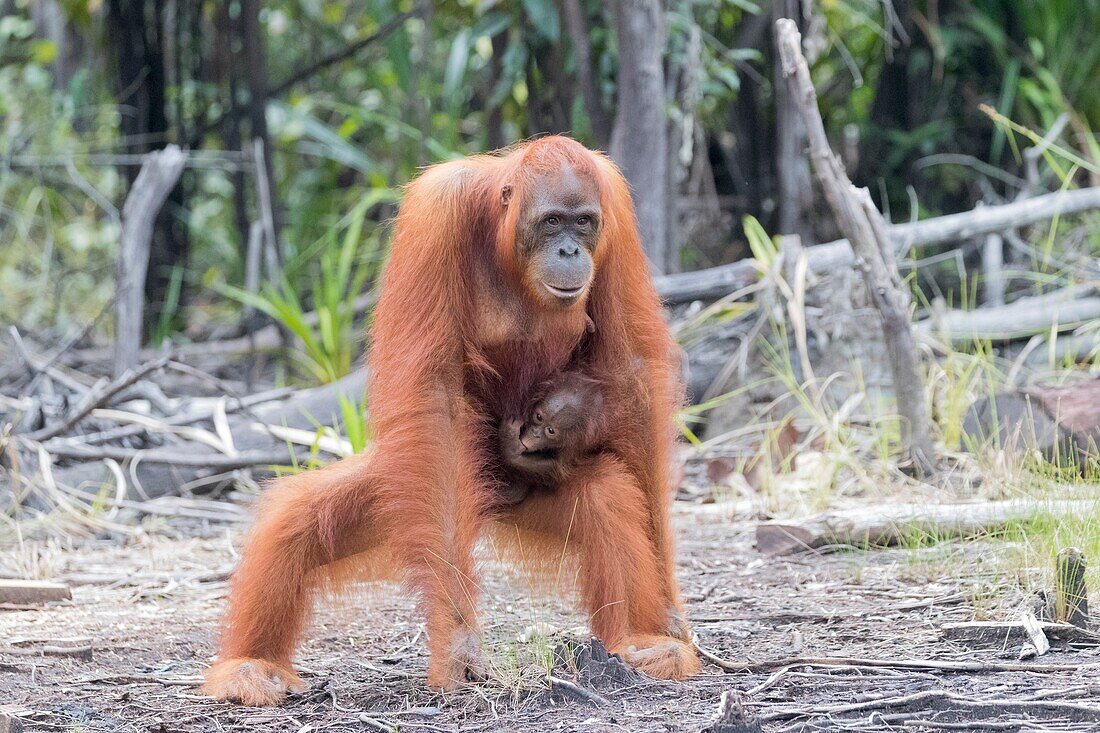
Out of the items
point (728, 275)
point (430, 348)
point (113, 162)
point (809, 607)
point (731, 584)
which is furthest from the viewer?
point (113, 162)

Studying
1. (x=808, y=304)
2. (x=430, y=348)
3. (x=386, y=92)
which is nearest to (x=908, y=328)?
(x=808, y=304)

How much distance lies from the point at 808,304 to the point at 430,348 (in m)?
3.23

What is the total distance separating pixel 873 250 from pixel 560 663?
2323mm

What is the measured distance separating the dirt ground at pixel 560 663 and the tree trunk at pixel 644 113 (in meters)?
1.88

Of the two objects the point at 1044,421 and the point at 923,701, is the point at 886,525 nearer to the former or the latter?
the point at 1044,421

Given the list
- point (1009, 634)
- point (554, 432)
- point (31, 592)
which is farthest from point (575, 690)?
point (31, 592)

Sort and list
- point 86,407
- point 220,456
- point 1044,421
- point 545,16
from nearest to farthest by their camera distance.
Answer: point 1044,421, point 86,407, point 220,456, point 545,16

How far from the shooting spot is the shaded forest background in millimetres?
7184

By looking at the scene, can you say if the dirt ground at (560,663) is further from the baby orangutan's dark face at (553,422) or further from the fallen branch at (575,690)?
the baby orangutan's dark face at (553,422)

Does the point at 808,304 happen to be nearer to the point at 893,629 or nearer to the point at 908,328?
the point at 908,328

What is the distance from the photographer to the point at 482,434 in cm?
329

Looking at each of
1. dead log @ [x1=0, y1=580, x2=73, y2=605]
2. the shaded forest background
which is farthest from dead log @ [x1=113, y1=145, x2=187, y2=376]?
dead log @ [x1=0, y1=580, x2=73, y2=605]

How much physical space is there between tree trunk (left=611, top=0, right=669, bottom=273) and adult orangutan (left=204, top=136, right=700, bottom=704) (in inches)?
92.3

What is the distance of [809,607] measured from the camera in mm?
3576
